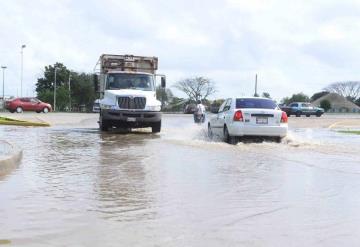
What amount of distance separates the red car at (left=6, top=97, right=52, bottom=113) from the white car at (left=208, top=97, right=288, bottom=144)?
40.9 metres

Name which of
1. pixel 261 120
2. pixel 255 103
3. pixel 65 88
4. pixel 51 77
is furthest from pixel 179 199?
pixel 51 77

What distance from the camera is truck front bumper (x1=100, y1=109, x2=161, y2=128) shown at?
2141 cm

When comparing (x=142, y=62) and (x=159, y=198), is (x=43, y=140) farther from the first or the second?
(x=159, y=198)

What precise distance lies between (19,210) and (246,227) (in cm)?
267

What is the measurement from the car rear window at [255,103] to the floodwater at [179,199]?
10.9ft

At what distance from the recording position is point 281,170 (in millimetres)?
11109

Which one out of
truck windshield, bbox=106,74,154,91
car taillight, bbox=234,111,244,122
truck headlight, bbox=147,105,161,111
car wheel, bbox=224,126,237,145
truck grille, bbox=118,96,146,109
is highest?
truck windshield, bbox=106,74,154,91

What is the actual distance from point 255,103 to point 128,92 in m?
6.10

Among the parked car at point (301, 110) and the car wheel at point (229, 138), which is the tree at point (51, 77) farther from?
the car wheel at point (229, 138)

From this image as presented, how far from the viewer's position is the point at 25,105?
55.2m

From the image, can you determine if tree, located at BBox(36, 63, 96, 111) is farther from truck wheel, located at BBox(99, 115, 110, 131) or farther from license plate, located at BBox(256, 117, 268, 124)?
license plate, located at BBox(256, 117, 268, 124)

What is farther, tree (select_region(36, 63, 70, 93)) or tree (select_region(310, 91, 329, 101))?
tree (select_region(310, 91, 329, 101))

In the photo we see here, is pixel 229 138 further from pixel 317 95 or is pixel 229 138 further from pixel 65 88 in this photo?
pixel 317 95

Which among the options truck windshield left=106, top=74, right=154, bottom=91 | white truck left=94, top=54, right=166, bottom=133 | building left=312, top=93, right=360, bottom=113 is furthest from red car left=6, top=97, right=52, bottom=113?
building left=312, top=93, right=360, bottom=113
